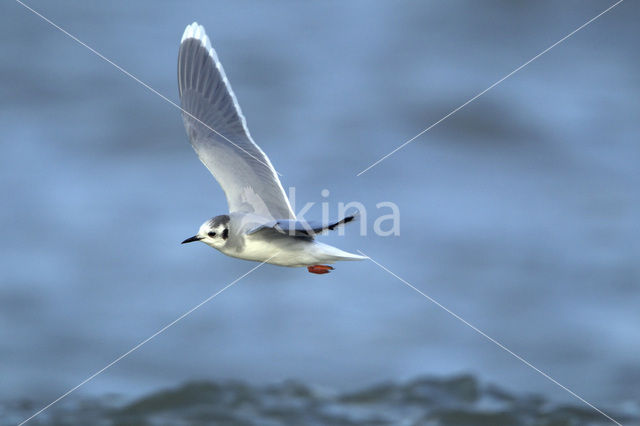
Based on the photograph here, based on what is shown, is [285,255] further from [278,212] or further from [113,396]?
[113,396]

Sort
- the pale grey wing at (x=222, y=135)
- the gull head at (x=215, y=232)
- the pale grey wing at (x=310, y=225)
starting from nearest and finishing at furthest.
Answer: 1. the pale grey wing at (x=310, y=225)
2. the gull head at (x=215, y=232)
3. the pale grey wing at (x=222, y=135)

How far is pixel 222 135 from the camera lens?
177 inches

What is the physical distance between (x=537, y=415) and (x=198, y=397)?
2748 mm

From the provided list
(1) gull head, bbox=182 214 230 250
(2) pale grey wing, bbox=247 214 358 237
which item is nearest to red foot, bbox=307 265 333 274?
(1) gull head, bbox=182 214 230 250

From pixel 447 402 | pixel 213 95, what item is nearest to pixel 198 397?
pixel 447 402

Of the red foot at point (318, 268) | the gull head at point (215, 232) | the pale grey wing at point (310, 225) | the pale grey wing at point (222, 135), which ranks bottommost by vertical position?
the pale grey wing at point (310, 225)

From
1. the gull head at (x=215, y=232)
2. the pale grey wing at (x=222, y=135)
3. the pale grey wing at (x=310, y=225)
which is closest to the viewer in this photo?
the pale grey wing at (x=310, y=225)

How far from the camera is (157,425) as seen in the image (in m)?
6.78

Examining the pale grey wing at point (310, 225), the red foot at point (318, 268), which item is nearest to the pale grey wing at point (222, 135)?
the red foot at point (318, 268)

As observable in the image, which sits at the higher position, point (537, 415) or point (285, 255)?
point (537, 415)

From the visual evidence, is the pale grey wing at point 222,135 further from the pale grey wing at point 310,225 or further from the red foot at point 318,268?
A: the pale grey wing at point 310,225

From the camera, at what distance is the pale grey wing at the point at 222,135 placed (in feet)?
14.0

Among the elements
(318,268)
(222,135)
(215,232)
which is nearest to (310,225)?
(215,232)

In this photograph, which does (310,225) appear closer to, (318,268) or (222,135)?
(318,268)
